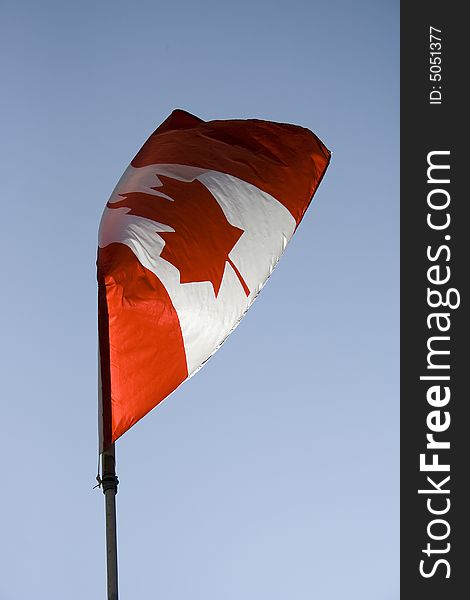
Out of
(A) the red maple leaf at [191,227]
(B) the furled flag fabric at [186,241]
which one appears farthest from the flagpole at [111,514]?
(A) the red maple leaf at [191,227]

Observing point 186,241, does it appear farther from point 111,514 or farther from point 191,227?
point 111,514

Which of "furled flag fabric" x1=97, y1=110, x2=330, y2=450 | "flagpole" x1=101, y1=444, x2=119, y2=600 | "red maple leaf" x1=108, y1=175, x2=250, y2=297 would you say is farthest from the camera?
"red maple leaf" x1=108, y1=175, x2=250, y2=297

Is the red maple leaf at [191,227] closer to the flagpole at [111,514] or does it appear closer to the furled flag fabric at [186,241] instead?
the furled flag fabric at [186,241]

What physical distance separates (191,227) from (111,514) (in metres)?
2.22

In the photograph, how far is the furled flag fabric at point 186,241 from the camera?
7250 millimetres

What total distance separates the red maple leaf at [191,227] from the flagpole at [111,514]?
1.37m

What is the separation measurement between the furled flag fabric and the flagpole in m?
0.09

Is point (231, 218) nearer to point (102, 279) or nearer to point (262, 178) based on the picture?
point (262, 178)

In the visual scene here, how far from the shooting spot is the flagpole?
21.5ft

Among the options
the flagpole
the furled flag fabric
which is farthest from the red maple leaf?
the flagpole

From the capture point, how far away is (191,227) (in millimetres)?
8188

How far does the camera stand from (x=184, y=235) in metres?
8.06

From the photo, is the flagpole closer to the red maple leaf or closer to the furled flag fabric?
the furled flag fabric

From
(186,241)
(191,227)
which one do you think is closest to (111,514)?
(186,241)
